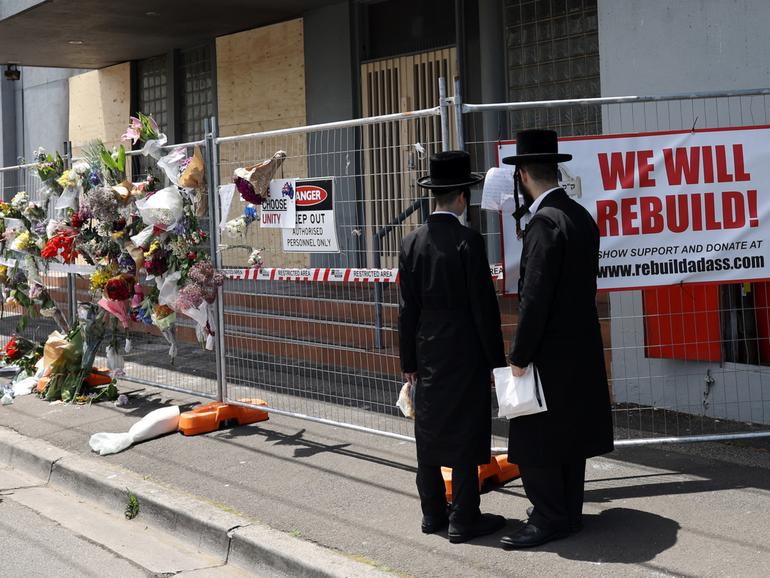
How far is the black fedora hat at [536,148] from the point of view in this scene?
4891 millimetres

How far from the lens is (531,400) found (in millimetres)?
4707

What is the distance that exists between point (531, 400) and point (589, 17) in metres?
6.43

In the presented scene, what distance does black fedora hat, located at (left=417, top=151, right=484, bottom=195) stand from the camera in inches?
199

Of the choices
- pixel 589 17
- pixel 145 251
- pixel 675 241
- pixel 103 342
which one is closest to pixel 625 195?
pixel 675 241

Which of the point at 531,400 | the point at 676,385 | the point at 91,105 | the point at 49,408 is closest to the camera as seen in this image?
the point at 531,400

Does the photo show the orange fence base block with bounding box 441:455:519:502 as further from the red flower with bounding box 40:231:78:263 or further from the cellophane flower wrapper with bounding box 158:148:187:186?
the red flower with bounding box 40:231:78:263

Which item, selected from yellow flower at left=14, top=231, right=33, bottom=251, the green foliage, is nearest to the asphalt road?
the green foliage

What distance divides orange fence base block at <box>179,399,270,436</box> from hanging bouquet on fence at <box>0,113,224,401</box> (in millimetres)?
523

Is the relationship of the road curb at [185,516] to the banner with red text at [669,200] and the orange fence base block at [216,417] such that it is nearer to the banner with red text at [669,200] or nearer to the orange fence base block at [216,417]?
the orange fence base block at [216,417]

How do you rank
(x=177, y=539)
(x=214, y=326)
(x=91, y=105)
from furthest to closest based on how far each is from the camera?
(x=91, y=105) < (x=214, y=326) < (x=177, y=539)

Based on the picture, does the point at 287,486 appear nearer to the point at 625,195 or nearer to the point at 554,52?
the point at 625,195

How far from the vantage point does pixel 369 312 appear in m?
7.70

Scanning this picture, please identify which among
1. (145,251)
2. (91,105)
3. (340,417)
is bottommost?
(340,417)

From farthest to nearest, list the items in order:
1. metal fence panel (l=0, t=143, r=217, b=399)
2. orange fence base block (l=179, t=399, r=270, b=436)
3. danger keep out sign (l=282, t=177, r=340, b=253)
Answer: metal fence panel (l=0, t=143, r=217, b=399) → orange fence base block (l=179, t=399, r=270, b=436) → danger keep out sign (l=282, t=177, r=340, b=253)
